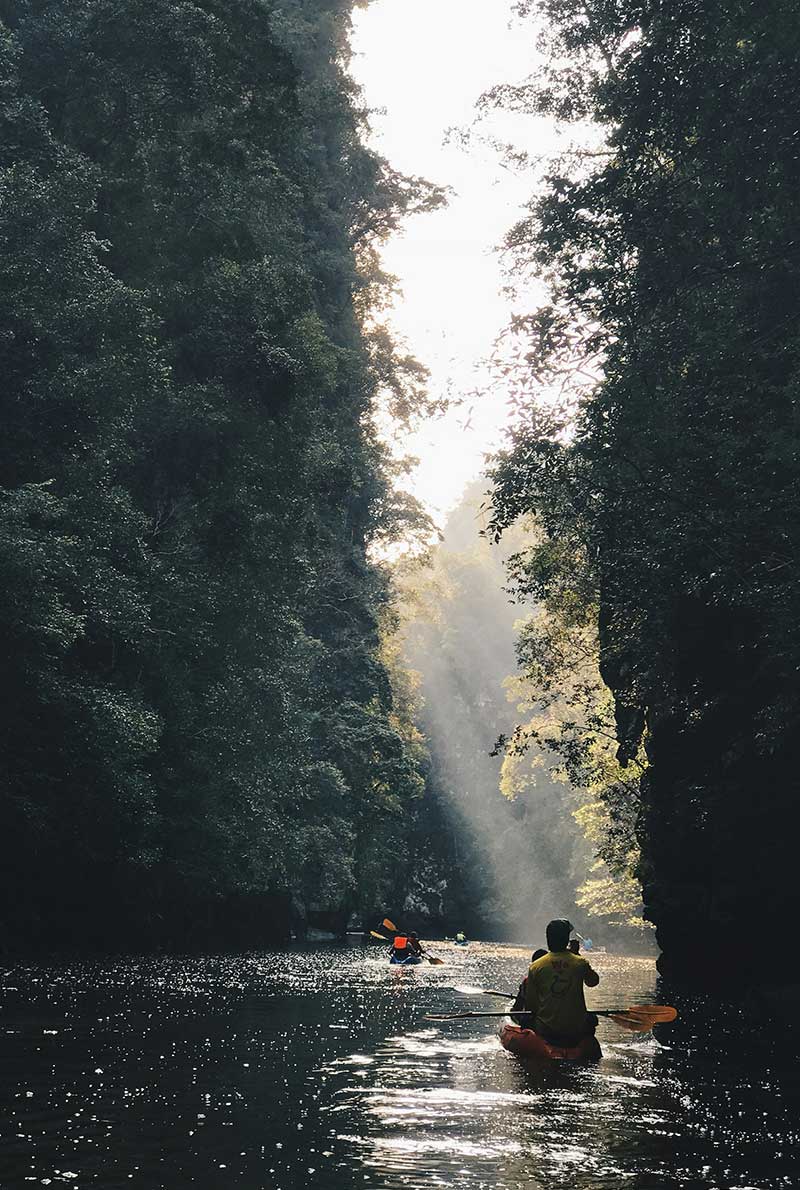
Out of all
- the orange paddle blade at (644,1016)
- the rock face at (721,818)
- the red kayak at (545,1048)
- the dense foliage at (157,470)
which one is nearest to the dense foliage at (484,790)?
the dense foliage at (157,470)

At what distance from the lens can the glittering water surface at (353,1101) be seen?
6.73m

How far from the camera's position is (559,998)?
1220 cm

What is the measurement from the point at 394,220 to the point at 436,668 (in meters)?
47.0

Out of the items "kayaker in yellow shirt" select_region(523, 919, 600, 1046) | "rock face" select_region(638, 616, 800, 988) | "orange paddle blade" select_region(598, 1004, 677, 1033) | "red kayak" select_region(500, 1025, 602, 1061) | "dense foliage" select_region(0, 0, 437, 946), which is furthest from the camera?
"dense foliage" select_region(0, 0, 437, 946)

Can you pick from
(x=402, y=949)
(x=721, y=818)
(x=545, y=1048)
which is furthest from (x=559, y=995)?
(x=402, y=949)

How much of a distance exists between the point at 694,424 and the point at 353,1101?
12.5m

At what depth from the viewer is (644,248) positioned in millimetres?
20875

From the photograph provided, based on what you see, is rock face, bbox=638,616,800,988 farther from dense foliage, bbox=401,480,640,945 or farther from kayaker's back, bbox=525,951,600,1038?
dense foliage, bbox=401,480,640,945

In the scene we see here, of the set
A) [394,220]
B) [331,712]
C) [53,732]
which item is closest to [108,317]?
[53,732]

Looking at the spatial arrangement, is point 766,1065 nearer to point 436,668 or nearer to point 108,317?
point 108,317

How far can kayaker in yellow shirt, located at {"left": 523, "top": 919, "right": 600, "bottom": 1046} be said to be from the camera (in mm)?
12109

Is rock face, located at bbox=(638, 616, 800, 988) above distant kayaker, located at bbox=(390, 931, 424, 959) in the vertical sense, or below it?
above

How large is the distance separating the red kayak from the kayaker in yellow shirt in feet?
0.28

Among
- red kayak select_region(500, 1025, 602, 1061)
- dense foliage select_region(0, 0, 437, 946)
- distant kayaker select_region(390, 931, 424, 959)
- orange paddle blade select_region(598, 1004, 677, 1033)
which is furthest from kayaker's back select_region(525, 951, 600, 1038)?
distant kayaker select_region(390, 931, 424, 959)
